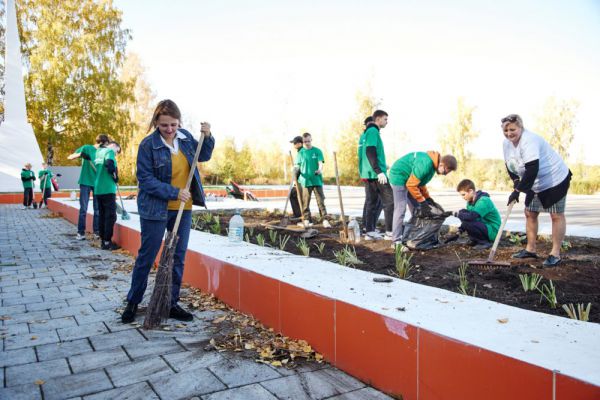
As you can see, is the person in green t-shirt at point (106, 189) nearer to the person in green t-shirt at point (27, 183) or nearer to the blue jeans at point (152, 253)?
the blue jeans at point (152, 253)

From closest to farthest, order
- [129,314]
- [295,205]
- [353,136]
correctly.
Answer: [129,314]
[295,205]
[353,136]

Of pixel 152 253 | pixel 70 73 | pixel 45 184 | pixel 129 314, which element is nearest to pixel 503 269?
pixel 152 253

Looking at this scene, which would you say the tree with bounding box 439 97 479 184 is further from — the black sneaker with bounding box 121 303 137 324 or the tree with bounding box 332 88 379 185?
the black sneaker with bounding box 121 303 137 324

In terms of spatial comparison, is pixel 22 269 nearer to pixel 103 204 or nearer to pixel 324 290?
pixel 103 204

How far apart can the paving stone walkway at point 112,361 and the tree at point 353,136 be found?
30.2m

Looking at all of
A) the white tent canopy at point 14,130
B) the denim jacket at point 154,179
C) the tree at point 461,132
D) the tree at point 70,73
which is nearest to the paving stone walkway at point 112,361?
the denim jacket at point 154,179

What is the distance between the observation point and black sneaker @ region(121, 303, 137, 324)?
3385mm

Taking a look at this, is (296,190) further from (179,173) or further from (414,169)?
(179,173)

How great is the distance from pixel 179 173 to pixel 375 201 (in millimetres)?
3502

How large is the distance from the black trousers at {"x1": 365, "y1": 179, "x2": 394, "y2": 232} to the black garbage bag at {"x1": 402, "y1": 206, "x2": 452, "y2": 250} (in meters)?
1.03

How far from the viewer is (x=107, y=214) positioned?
6688mm

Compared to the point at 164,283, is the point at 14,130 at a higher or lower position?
higher

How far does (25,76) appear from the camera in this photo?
998 inches

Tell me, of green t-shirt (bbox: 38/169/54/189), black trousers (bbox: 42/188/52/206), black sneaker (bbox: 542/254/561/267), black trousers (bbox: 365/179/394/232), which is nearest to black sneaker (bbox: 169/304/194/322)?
black sneaker (bbox: 542/254/561/267)
